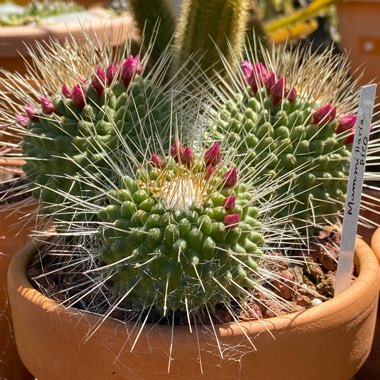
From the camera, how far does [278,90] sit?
1.23m

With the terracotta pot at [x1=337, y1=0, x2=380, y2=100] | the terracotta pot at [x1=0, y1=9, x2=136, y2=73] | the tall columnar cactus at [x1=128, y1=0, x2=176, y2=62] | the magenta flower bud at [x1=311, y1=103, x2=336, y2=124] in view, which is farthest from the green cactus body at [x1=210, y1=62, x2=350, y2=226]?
the terracotta pot at [x1=337, y1=0, x2=380, y2=100]

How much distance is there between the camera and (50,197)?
1.19 metres

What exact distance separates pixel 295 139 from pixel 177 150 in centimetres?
24

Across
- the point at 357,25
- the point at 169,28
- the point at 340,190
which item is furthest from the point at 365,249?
the point at 357,25

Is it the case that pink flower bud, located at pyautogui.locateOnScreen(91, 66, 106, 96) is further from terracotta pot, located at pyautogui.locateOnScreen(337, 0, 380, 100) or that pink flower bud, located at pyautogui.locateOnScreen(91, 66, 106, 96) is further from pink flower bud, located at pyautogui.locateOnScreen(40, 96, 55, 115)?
terracotta pot, located at pyautogui.locateOnScreen(337, 0, 380, 100)

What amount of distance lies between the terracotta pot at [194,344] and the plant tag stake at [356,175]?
0.18ft

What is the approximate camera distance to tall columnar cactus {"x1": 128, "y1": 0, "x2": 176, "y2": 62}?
161 centimetres

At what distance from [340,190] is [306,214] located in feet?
0.24

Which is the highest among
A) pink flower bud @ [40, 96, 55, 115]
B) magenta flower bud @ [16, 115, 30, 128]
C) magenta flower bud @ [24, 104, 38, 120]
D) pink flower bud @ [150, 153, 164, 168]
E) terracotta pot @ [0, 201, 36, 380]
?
pink flower bud @ [40, 96, 55, 115]

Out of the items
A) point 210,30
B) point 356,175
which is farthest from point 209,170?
point 210,30

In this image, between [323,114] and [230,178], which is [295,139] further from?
[230,178]

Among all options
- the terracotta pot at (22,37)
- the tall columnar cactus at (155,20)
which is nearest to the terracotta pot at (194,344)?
the tall columnar cactus at (155,20)

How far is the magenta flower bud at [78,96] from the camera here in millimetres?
1171

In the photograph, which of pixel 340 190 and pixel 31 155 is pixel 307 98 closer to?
pixel 340 190
